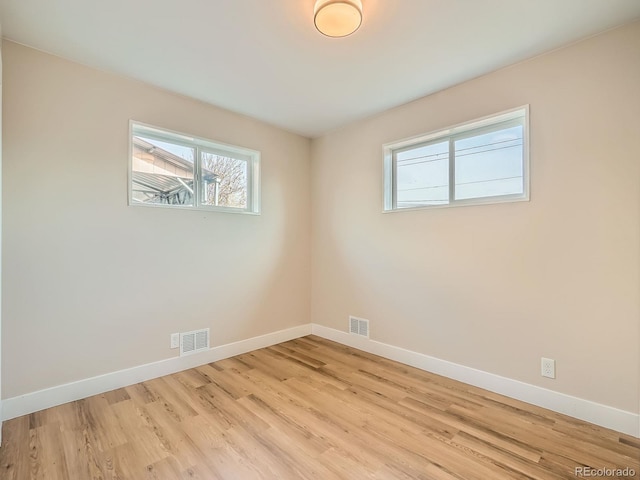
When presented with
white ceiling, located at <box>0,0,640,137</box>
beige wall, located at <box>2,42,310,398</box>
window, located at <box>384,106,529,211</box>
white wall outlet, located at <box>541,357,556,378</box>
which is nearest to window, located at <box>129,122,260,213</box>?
beige wall, located at <box>2,42,310,398</box>

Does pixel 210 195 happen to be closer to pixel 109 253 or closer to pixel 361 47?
pixel 109 253

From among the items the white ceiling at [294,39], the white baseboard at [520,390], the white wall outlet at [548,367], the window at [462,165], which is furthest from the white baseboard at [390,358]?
the white ceiling at [294,39]

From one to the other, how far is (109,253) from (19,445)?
1.26 metres

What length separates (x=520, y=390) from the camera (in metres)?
2.26

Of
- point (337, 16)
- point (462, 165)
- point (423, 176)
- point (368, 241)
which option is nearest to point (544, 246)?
point (462, 165)

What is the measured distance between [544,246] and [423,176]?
3.96 feet

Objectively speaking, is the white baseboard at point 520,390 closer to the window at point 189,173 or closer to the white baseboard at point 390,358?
the white baseboard at point 390,358

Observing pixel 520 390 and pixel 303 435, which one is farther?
pixel 520 390

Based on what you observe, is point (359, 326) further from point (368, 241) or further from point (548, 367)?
point (548, 367)

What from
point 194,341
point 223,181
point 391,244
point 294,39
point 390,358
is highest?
point 294,39

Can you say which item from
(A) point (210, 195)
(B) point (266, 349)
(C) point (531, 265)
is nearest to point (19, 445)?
(B) point (266, 349)

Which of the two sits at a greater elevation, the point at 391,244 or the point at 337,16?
the point at 337,16

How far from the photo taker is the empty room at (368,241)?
69.5 inches

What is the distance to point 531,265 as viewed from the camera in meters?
2.23
